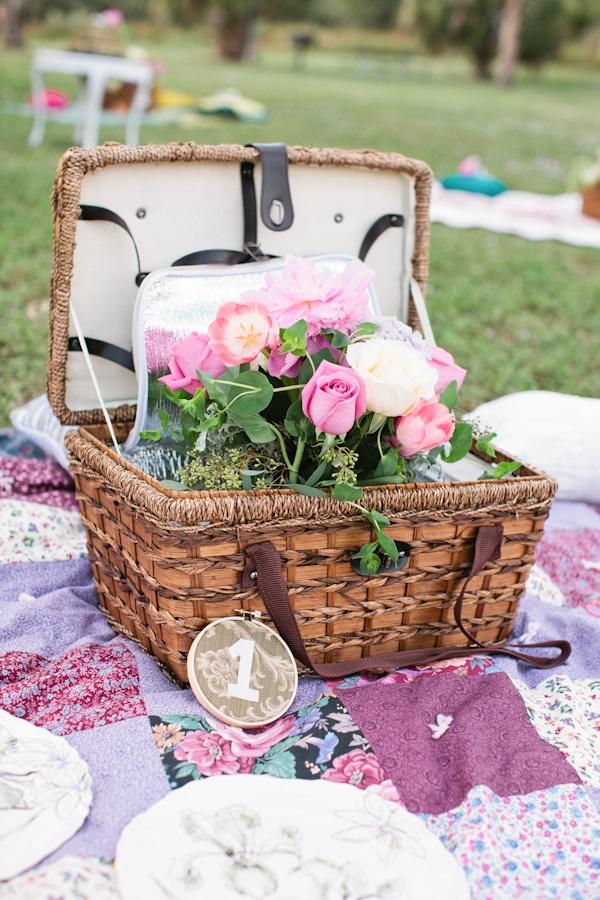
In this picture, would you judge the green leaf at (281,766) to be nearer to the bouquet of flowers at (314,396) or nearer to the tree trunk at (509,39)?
the bouquet of flowers at (314,396)

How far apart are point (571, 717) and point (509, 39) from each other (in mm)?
17789

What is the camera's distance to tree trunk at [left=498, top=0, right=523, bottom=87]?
56.0 ft

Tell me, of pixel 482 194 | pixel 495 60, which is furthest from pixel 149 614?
pixel 495 60

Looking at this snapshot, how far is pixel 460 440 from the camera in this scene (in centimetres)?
151

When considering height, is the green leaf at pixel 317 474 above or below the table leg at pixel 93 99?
above

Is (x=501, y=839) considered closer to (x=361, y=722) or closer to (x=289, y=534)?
(x=361, y=722)

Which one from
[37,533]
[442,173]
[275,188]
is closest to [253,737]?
[37,533]

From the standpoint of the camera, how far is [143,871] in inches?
43.9

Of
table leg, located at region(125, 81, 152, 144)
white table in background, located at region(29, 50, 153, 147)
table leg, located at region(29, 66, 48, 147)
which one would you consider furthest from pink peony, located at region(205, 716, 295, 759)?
table leg, located at region(29, 66, 48, 147)

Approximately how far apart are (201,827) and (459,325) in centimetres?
288

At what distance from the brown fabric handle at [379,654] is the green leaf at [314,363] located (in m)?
0.25

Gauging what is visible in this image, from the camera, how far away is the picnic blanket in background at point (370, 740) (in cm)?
121

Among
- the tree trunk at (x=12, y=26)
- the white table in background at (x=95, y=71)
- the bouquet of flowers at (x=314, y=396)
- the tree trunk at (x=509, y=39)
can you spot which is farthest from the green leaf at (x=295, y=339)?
the tree trunk at (x=509, y=39)

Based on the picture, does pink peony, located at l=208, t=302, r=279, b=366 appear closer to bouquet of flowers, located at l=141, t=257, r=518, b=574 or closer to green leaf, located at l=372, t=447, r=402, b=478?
bouquet of flowers, located at l=141, t=257, r=518, b=574
